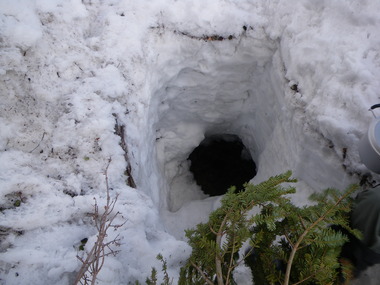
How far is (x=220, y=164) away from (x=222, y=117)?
1.32 meters

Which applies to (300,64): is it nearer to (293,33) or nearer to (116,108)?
(293,33)

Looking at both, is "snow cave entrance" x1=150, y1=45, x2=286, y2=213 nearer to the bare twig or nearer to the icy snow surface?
the icy snow surface

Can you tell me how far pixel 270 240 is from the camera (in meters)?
1.82

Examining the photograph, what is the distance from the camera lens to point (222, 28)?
363 centimetres

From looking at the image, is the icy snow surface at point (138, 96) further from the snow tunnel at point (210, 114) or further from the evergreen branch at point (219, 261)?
the evergreen branch at point (219, 261)

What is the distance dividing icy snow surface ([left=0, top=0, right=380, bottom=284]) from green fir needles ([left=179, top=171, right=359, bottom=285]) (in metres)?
0.58

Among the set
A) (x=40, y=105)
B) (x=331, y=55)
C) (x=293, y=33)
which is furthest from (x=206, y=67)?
(x=40, y=105)

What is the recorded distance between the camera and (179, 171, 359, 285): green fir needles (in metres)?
1.62

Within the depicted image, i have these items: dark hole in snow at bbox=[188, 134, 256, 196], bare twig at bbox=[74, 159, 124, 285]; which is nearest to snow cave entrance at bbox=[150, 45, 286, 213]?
dark hole in snow at bbox=[188, 134, 256, 196]

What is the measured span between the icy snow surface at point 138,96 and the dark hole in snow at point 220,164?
1.37 meters

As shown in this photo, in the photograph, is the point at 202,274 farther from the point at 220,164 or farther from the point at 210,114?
the point at 220,164

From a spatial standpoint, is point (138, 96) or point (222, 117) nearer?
point (138, 96)

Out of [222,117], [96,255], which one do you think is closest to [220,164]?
[222,117]

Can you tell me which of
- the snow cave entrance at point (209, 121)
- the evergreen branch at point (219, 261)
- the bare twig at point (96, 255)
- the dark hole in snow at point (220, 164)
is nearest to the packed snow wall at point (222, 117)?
the snow cave entrance at point (209, 121)
